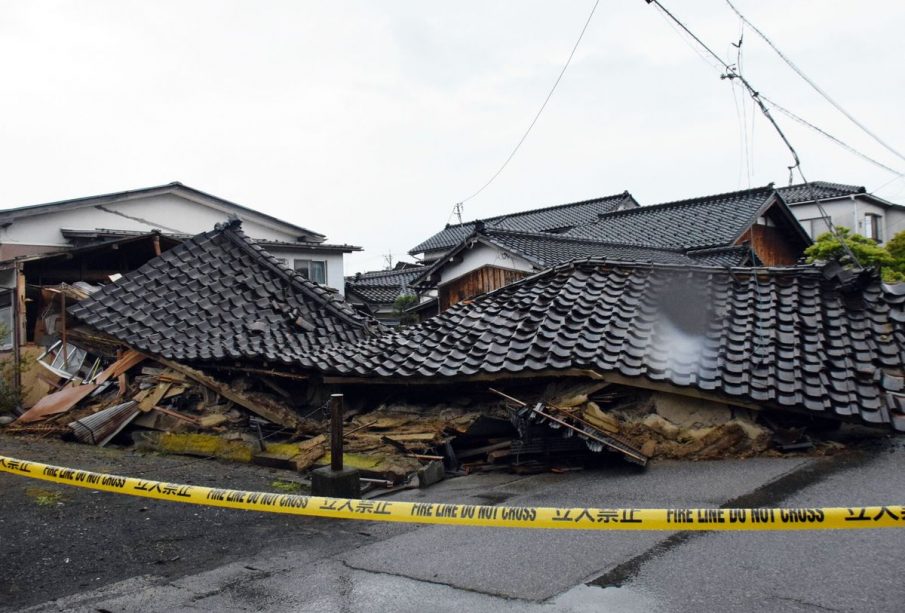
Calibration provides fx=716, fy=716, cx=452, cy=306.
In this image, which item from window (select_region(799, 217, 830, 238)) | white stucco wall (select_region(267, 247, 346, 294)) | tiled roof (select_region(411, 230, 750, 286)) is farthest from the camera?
window (select_region(799, 217, 830, 238))

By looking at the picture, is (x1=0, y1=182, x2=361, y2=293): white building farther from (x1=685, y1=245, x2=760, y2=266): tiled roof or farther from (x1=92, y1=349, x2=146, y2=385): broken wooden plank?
(x1=685, y1=245, x2=760, y2=266): tiled roof

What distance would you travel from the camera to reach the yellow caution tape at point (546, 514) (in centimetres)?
350

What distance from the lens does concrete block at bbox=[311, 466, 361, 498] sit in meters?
6.60

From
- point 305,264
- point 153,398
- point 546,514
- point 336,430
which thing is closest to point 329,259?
point 305,264

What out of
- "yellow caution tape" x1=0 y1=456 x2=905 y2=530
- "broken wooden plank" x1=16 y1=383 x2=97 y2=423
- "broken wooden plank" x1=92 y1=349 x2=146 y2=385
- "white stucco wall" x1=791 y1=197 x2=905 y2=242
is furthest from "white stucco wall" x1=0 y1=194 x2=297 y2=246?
"white stucco wall" x1=791 y1=197 x2=905 y2=242

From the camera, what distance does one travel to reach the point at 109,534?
5.84 metres

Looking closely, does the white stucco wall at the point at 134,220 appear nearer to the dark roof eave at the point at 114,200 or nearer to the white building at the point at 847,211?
the dark roof eave at the point at 114,200

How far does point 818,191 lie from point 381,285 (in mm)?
19737

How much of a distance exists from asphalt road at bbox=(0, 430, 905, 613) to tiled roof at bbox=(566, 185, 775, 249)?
16248mm

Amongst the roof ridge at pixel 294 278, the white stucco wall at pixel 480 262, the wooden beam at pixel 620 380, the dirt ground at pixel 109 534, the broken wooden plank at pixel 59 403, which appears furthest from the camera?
the white stucco wall at pixel 480 262

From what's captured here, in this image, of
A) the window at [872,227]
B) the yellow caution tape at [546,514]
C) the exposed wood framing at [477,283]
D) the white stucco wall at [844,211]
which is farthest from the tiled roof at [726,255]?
the yellow caution tape at [546,514]

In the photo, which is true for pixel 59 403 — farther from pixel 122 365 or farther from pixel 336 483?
pixel 336 483

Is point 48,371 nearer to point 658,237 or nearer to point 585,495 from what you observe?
point 585,495

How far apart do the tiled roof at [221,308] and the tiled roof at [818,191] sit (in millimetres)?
23215
